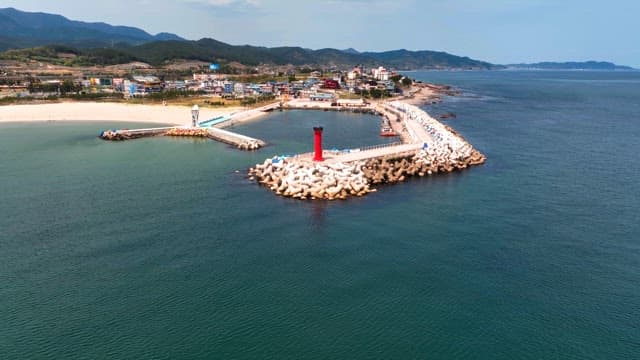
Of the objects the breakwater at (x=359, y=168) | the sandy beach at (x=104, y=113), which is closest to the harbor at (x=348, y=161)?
the breakwater at (x=359, y=168)

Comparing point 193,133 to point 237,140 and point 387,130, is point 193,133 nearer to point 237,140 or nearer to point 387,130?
point 237,140

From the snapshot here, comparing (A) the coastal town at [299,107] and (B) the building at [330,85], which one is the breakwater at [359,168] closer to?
(A) the coastal town at [299,107]

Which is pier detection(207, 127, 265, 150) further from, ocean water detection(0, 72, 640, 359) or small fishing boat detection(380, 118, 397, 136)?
small fishing boat detection(380, 118, 397, 136)

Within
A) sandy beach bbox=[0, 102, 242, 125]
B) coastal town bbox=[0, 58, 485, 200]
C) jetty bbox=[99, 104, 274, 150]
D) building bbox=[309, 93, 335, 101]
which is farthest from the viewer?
building bbox=[309, 93, 335, 101]

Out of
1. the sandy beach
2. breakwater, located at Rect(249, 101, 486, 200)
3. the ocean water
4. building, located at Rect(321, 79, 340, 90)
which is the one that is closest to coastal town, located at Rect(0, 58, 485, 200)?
breakwater, located at Rect(249, 101, 486, 200)

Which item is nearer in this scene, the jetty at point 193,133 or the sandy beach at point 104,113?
the jetty at point 193,133

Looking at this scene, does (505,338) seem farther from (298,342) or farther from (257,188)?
(257,188)

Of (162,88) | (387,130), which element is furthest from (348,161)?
(162,88)
